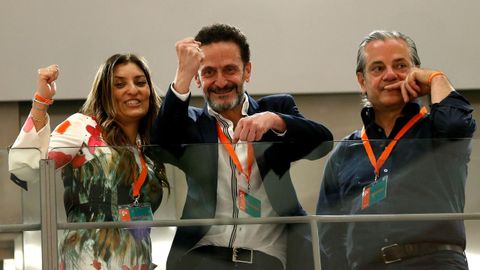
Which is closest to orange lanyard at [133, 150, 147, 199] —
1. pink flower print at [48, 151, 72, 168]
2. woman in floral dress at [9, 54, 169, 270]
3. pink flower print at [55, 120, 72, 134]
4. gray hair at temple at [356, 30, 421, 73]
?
woman in floral dress at [9, 54, 169, 270]

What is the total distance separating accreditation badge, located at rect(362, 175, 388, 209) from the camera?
321cm

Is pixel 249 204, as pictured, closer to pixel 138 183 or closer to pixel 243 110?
pixel 138 183

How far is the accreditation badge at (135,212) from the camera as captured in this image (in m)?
3.17

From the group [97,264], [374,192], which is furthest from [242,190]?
[97,264]

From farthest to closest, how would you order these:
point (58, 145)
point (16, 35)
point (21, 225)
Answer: point (16, 35), point (58, 145), point (21, 225)

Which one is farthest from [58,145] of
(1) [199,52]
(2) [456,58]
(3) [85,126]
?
(2) [456,58]

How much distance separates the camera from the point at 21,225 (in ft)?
10.2

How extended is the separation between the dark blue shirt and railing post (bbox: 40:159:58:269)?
0.96 m

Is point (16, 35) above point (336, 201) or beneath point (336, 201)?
above

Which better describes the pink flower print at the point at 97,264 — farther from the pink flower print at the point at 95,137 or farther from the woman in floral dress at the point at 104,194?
the pink flower print at the point at 95,137

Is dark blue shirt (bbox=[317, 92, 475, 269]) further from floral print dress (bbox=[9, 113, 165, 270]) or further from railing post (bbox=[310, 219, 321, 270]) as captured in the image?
floral print dress (bbox=[9, 113, 165, 270])

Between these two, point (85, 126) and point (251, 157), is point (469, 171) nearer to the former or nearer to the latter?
point (251, 157)

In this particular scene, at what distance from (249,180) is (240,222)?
159mm

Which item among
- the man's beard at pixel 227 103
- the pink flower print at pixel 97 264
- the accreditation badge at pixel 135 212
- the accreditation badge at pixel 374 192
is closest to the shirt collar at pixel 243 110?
the man's beard at pixel 227 103
